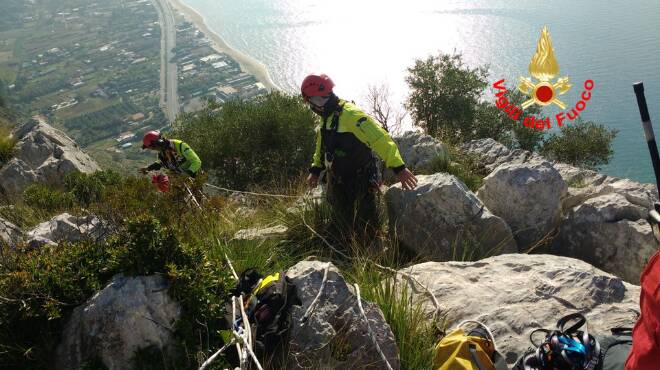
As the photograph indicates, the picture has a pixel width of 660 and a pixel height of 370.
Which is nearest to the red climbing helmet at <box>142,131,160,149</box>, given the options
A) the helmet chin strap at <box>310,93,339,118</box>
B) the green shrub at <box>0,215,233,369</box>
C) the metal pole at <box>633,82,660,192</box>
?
the helmet chin strap at <box>310,93,339,118</box>

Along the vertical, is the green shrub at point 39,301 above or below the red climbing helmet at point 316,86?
below

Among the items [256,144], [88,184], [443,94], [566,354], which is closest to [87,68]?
[443,94]

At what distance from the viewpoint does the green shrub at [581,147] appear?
80.6ft

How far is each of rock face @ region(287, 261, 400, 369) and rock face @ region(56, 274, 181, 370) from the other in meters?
0.93

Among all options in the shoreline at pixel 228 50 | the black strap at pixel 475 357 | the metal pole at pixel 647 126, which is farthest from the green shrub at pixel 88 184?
the shoreline at pixel 228 50

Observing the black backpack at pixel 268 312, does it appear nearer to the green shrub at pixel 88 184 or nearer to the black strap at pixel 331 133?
the black strap at pixel 331 133

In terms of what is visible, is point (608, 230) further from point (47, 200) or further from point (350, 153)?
point (47, 200)

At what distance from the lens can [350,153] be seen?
617 centimetres

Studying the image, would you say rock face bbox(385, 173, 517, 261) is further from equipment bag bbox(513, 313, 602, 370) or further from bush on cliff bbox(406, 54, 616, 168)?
bush on cliff bbox(406, 54, 616, 168)

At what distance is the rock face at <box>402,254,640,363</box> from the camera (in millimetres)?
3820

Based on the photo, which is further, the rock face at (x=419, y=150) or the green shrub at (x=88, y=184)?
the green shrub at (x=88, y=184)

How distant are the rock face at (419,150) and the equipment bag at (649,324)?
316 inches

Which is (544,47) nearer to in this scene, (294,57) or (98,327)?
(98,327)

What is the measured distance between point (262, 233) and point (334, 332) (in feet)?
8.66
